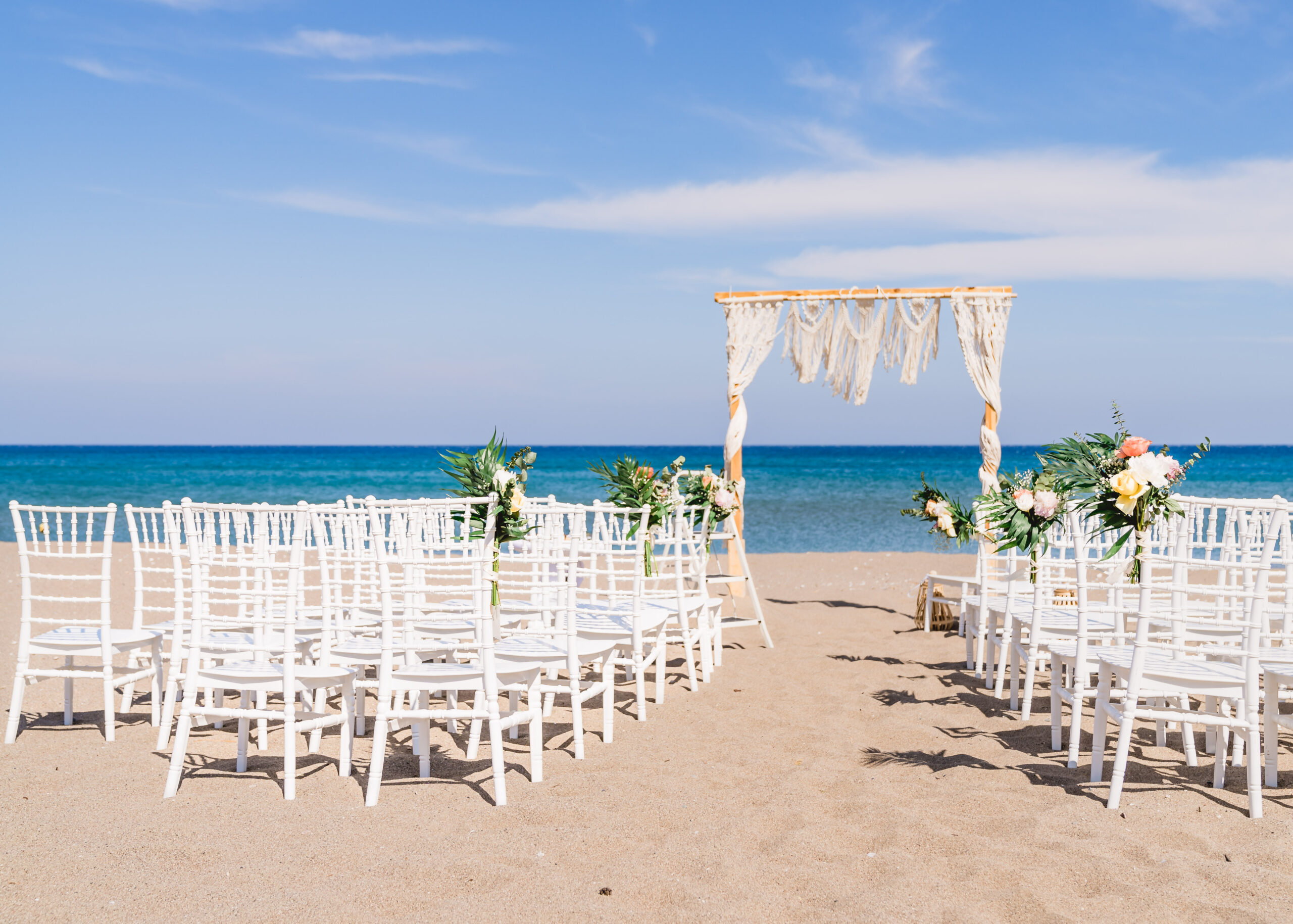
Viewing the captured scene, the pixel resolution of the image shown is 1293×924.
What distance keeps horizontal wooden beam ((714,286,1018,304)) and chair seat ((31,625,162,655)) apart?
5603 millimetres

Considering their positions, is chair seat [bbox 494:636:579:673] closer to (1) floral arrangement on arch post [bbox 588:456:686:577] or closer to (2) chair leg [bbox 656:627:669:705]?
(2) chair leg [bbox 656:627:669:705]

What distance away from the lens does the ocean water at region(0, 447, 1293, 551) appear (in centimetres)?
2142

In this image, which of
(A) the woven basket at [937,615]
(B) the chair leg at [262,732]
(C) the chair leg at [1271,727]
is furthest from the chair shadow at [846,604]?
(B) the chair leg at [262,732]

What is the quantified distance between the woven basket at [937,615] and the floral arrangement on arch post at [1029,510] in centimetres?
309

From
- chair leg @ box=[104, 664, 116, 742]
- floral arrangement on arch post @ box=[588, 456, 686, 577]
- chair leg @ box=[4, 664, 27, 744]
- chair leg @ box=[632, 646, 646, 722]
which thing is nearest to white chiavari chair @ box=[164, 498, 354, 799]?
chair leg @ box=[104, 664, 116, 742]

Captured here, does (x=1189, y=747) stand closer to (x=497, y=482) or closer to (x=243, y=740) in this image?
(x=497, y=482)

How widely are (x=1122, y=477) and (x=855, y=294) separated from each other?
5.01 m

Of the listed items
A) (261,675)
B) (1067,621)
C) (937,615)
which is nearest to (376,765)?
(261,675)

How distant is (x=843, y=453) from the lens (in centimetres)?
6444

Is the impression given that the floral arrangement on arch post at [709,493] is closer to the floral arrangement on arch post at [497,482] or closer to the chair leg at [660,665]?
the chair leg at [660,665]

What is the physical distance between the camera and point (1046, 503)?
4.15 meters

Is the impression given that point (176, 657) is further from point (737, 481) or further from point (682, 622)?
point (737, 481)

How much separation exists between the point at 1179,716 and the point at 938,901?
4.05ft

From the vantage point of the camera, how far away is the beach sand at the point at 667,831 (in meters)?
2.67
